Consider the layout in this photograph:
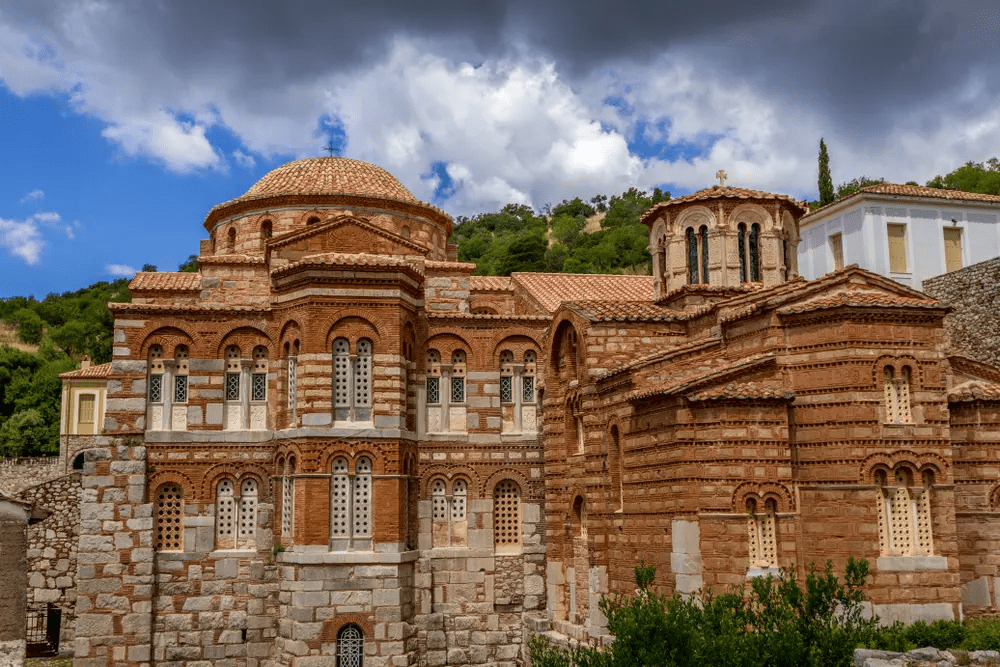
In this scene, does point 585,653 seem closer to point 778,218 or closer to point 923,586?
point 923,586

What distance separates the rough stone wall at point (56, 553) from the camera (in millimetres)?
22844

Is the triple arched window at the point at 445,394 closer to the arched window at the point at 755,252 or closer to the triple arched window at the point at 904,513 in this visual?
the arched window at the point at 755,252

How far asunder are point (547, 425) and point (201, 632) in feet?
26.0

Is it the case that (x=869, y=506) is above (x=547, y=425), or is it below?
below

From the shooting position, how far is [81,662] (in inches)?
742

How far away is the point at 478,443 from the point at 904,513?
897cm

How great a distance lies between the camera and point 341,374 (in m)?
19.2

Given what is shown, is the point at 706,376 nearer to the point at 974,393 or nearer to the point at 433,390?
the point at 974,393

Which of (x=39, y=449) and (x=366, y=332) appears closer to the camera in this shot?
(x=366, y=332)

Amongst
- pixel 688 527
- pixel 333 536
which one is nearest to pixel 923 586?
pixel 688 527

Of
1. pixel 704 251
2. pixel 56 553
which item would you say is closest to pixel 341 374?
pixel 704 251

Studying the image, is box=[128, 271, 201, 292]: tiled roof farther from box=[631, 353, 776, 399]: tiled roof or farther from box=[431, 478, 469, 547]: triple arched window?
box=[631, 353, 776, 399]: tiled roof

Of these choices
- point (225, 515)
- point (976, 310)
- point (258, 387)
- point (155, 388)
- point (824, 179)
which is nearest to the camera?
point (225, 515)

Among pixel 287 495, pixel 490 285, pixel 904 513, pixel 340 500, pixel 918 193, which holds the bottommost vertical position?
pixel 904 513
